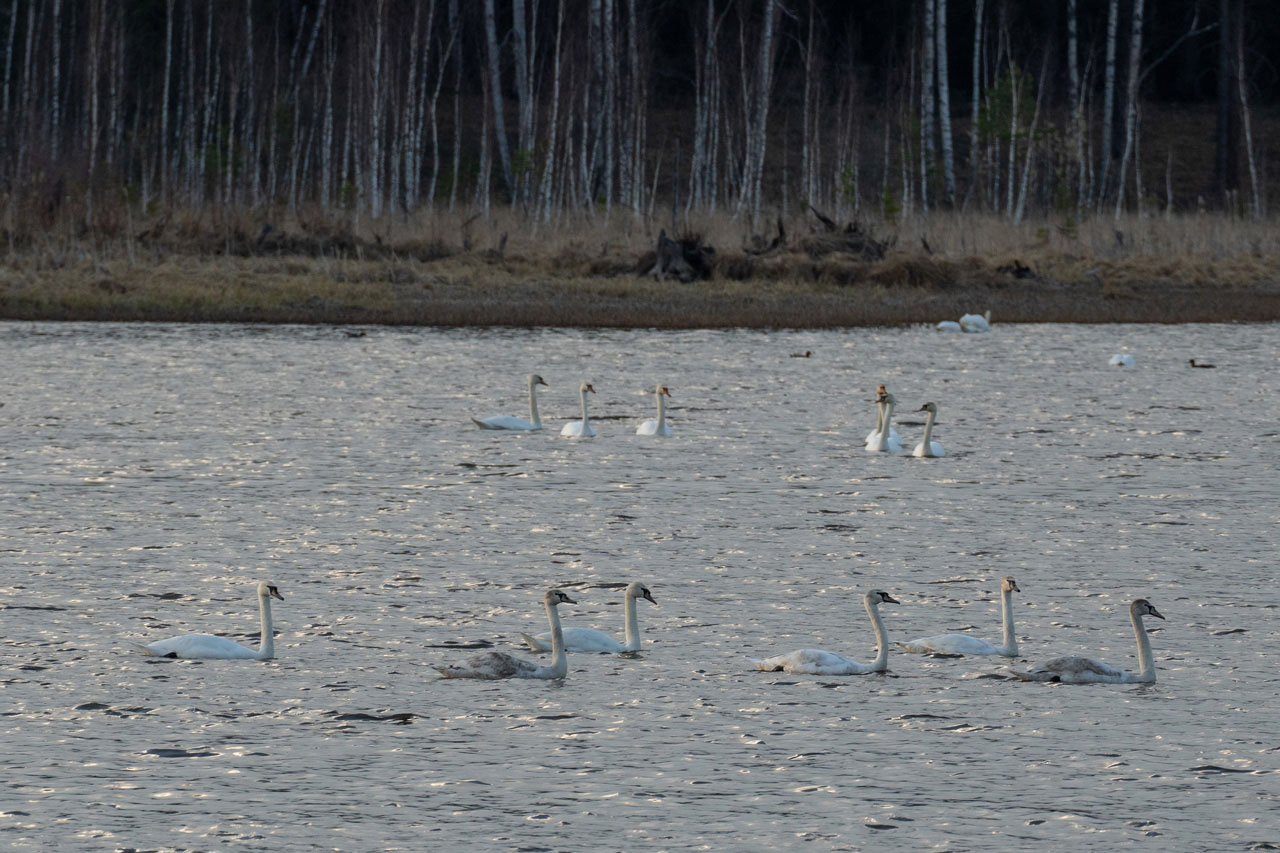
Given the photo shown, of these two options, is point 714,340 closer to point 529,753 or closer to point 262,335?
point 262,335

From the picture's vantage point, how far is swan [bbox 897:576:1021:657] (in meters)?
8.91

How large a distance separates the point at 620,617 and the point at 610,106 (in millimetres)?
37646

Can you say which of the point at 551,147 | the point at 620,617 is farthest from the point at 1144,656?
the point at 551,147

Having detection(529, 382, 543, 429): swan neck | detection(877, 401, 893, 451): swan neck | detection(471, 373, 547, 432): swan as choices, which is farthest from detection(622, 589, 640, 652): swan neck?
detection(529, 382, 543, 429): swan neck

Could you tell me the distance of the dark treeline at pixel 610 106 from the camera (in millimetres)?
44750

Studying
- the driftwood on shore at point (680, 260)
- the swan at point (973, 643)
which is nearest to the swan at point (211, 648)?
the swan at point (973, 643)

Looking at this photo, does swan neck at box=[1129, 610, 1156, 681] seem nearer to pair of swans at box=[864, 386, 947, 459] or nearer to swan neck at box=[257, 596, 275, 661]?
swan neck at box=[257, 596, 275, 661]

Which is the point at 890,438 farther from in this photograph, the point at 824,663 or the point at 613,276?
the point at 613,276

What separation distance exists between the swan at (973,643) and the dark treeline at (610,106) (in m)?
28.1

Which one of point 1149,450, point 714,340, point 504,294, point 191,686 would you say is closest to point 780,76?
point 504,294

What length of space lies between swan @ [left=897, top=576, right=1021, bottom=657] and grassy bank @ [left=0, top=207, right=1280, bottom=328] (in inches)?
839

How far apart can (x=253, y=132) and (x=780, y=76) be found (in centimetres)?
1894

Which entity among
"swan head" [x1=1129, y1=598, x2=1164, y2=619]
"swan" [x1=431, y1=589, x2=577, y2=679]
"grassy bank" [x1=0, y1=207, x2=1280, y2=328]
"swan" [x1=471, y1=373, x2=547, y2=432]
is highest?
"grassy bank" [x1=0, y1=207, x2=1280, y2=328]

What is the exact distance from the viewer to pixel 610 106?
152 feet
